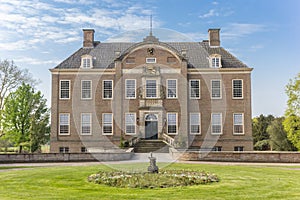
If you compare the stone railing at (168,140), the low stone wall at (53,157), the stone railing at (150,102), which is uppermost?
the stone railing at (150,102)

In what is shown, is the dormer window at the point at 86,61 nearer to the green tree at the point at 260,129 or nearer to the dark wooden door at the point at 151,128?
the dark wooden door at the point at 151,128

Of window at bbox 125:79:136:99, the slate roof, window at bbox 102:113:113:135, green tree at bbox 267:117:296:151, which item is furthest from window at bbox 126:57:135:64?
green tree at bbox 267:117:296:151

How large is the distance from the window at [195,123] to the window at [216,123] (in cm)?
147

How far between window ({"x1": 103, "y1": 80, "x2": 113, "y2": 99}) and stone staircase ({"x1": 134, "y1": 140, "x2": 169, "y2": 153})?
6.48 m

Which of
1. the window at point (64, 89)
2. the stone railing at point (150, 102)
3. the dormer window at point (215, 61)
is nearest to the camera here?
the stone railing at point (150, 102)

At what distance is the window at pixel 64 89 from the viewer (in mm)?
36969

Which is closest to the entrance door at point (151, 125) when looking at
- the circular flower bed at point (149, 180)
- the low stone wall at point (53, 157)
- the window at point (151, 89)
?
the window at point (151, 89)

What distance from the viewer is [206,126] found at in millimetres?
36469

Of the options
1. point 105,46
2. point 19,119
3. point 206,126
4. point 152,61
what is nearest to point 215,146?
point 206,126

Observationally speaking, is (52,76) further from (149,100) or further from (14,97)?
(149,100)

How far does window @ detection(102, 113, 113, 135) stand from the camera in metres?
36.5

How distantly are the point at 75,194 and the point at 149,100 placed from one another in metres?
25.2

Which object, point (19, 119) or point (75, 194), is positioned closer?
point (75, 194)

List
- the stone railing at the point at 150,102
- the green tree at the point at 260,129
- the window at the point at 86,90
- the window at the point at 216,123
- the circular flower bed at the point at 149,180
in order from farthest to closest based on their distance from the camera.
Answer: the green tree at the point at 260,129 < the window at the point at 86,90 < the window at the point at 216,123 < the stone railing at the point at 150,102 < the circular flower bed at the point at 149,180
